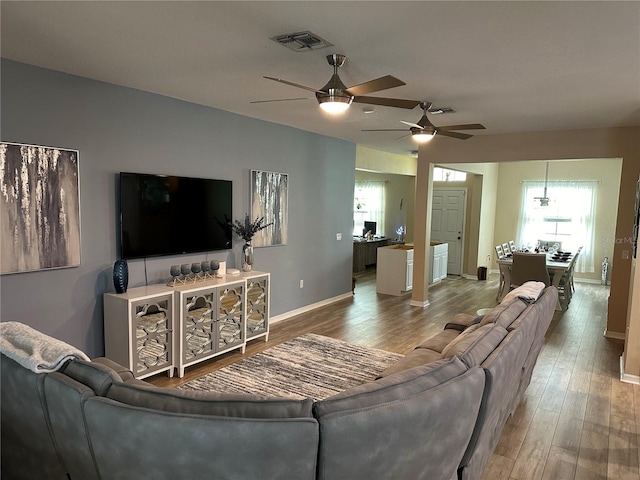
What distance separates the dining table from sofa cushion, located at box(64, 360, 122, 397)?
672cm

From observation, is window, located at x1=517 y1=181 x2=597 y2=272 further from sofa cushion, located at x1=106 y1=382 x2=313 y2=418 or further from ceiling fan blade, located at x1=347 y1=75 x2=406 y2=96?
sofa cushion, located at x1=106 y1=382 x2=313 y2=418

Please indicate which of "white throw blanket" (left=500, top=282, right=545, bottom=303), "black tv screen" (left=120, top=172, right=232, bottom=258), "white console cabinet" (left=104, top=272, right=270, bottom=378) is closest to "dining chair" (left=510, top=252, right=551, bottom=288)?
"white throw blanket" (left=500, top=282, right=545, bottom=303)

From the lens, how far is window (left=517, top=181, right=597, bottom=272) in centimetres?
905

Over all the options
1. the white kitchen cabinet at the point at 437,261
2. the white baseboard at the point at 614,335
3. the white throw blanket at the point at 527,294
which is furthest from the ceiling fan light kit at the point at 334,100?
the white kitchen cabinet at the point at 437,261

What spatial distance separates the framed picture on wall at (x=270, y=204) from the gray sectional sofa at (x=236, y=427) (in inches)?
136

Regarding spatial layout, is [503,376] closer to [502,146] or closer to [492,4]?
[492,4]

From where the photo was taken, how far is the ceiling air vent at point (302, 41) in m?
2.54

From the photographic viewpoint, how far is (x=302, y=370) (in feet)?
13.7

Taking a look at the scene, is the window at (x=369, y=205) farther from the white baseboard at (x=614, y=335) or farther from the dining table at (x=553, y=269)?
the white baseboard at (x=614, y=335)

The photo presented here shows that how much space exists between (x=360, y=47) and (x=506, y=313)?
1.97 metres

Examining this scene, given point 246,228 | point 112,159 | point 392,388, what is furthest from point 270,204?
point 392,388

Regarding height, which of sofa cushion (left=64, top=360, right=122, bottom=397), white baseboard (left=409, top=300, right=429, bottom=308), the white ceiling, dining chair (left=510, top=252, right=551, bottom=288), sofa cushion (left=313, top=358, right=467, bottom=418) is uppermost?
the white ceiling

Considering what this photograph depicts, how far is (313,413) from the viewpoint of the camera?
149 cm

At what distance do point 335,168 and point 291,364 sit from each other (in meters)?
3.43
